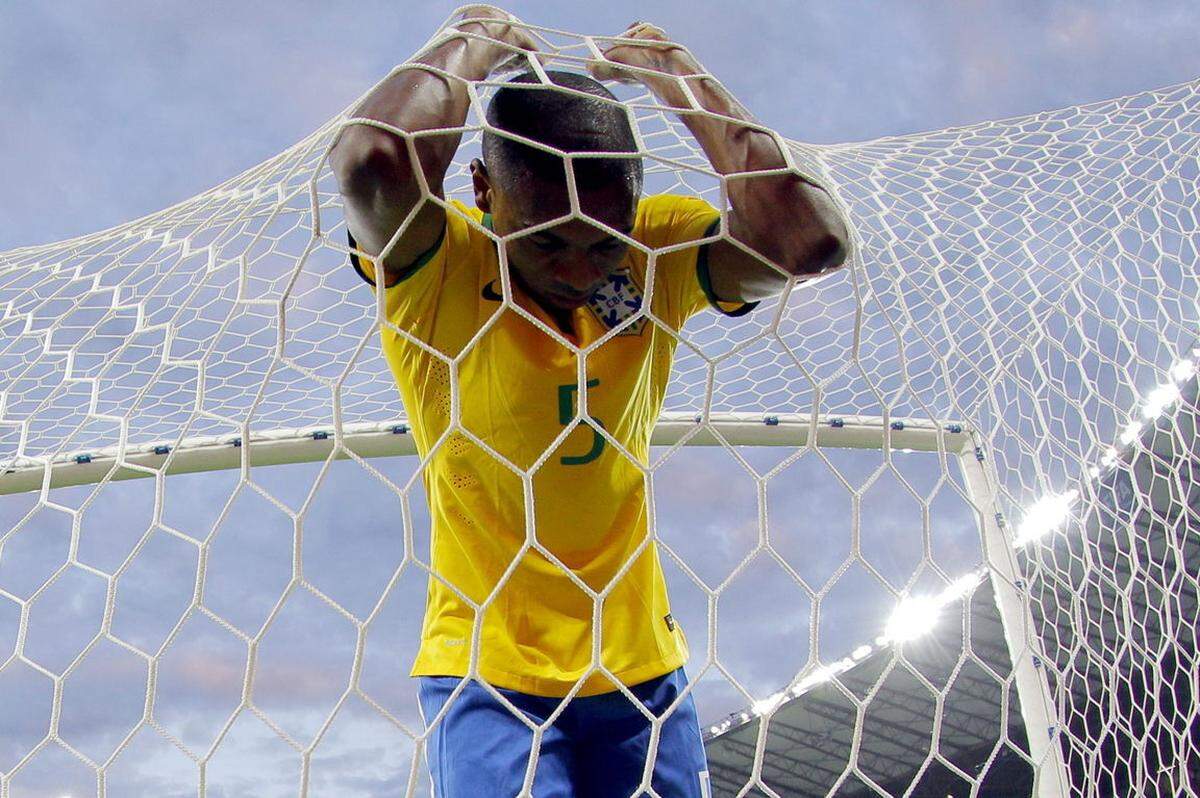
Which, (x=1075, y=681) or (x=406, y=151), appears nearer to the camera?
(x=406, y=151)

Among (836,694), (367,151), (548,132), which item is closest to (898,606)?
(548,132)

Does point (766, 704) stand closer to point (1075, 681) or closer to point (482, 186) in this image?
point (482, 186)

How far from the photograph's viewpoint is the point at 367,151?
3.16 feet

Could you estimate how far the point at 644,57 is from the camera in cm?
126

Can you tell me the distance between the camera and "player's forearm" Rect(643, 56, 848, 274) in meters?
1.09

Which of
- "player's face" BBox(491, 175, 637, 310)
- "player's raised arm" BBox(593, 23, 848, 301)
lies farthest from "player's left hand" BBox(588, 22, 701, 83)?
"player's face" BBox(491, 175, 637, 310)

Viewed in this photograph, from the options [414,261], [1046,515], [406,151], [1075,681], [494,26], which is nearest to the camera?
[406,151]

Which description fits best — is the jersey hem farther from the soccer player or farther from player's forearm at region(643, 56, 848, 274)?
player's forearm at region(643, 56, 848, 274)

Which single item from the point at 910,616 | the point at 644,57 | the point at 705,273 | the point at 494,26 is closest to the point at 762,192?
the point at 705,273

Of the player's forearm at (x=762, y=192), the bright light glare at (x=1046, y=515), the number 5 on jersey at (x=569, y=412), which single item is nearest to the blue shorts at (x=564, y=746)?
the number 5 on jersey at (x=569, y=412)

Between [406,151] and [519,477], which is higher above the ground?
[406,151]

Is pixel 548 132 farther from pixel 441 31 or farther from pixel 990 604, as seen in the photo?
pixel 990 604

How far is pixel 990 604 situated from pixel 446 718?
10.6ft

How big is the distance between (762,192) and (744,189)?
0.09 ft
